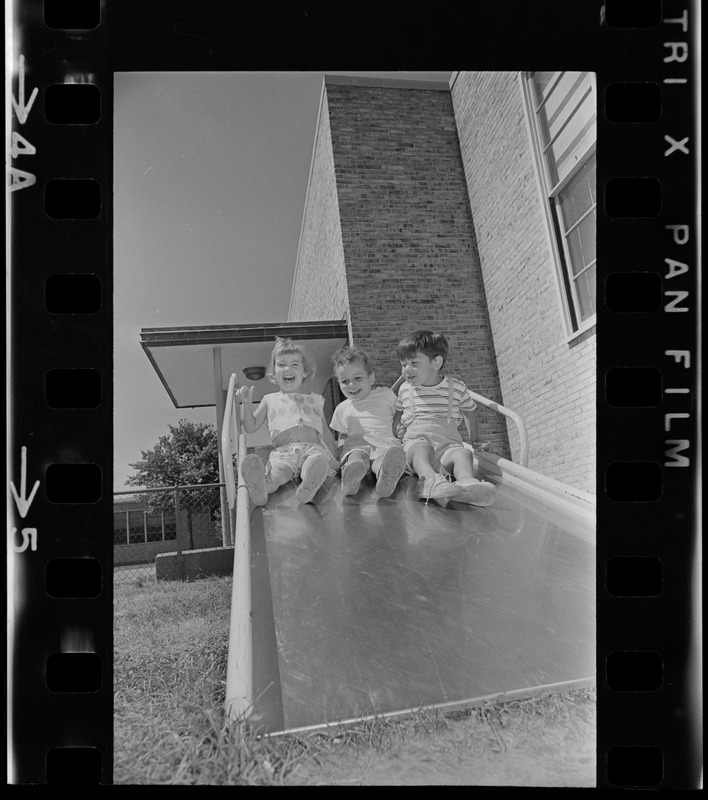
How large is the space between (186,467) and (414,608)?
2.85 metres

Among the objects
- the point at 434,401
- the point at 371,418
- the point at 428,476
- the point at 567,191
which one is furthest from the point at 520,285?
the point at 428,476

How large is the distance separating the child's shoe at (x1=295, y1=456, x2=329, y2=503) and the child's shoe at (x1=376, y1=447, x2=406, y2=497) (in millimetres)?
318

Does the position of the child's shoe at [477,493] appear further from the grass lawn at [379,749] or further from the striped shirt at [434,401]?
the grass lawn at [379,749]

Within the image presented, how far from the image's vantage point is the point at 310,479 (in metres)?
3.59

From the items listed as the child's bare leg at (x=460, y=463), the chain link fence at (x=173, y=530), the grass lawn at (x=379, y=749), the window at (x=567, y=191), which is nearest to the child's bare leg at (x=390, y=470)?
the child's bare leg at (x=460, y=463)

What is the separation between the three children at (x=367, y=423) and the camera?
3654mm

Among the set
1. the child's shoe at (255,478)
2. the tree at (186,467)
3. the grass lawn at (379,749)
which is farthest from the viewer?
the child's shoe at (255,478)

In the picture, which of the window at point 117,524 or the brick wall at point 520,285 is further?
the brick wall at point 520,285

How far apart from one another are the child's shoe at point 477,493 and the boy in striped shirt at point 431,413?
0.67ft
